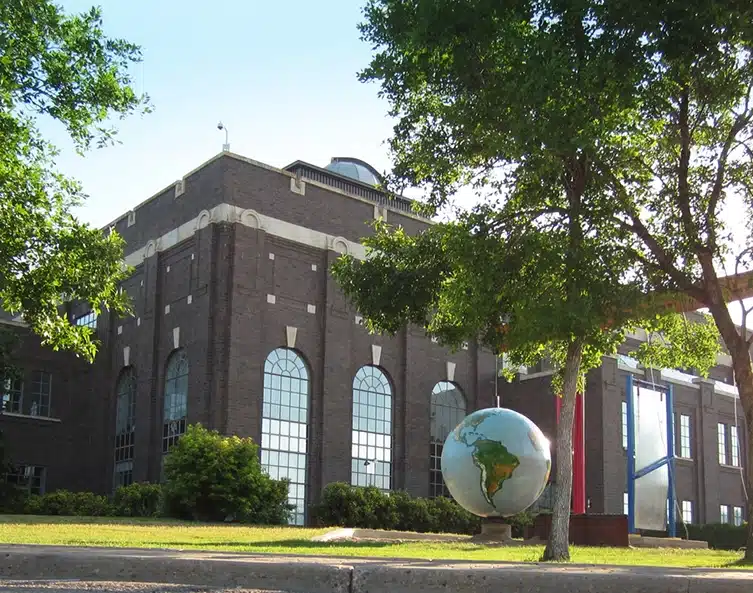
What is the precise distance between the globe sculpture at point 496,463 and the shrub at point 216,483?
34.3 ft

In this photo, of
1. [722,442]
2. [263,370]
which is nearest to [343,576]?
[263,370]

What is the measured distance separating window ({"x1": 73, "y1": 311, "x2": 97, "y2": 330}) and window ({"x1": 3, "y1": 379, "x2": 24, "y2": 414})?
463 centimetres

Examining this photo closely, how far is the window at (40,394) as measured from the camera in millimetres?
42312

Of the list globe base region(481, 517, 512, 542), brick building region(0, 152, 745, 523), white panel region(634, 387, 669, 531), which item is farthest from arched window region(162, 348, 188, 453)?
white panel region(634, 387, 669, 531)

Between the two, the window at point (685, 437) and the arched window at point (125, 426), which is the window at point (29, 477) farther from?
the window at point (685, 437)

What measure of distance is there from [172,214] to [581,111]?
25.9 metres

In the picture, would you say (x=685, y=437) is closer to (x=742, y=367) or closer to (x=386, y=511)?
(x=386, y=511)

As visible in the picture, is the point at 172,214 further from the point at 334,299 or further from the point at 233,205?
the point at 334,299

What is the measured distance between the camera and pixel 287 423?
3716cm

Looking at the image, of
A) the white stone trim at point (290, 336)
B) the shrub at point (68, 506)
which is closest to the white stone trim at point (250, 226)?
the white stone trim at point (290, 336)

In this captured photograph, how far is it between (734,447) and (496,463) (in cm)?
3958

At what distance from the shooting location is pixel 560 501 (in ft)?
54.5

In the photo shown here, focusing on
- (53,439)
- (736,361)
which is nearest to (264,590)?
(736,361)

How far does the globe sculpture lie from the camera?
21266 millimetres
